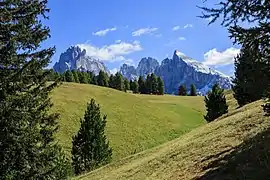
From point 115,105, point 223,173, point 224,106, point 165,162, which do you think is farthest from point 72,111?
point 223,173

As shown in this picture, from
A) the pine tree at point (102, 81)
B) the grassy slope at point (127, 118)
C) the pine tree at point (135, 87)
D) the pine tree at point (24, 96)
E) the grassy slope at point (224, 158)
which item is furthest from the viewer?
the pine tree at point (102, 81)

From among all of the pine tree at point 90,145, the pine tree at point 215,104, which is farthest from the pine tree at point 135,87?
the pine tree at point 90,145

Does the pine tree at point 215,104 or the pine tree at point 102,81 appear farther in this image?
the pine tree at point 102,81

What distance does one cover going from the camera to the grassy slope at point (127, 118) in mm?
62625

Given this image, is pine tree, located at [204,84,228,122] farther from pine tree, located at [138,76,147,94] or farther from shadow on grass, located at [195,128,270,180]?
pine tree, located at [138,76,147,94]

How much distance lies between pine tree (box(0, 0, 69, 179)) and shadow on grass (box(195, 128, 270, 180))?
7302mm

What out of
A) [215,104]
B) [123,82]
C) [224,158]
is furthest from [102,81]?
[224,158]

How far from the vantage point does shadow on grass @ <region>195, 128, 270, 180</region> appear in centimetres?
1062

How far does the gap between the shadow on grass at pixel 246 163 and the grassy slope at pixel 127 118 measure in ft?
136

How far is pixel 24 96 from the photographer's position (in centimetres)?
1633

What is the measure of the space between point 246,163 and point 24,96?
9145 millimetres

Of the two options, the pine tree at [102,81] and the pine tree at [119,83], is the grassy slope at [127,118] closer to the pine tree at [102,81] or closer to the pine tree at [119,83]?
the pine tree at [119,83]

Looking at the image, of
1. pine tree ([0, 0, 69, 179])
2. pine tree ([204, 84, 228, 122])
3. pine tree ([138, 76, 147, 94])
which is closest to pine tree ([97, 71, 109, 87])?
pine tree ([138, 76, 147, 94])

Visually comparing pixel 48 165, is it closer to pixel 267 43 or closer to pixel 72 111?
pixel 267 43
